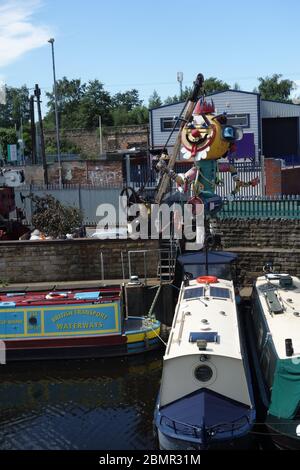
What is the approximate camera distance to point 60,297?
19.7 metres

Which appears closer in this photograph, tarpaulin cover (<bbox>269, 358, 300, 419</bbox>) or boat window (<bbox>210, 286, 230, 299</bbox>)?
tarpaulin cover (<bbox>269, 358, 300, 419</bbox>)

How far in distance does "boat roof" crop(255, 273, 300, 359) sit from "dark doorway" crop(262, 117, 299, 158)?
25.7 m

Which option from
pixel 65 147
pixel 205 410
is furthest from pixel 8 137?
pixel 205 410

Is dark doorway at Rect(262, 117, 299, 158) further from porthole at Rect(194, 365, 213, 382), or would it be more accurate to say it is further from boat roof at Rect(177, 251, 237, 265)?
porthole at Rect(194, 365, 213, 382)

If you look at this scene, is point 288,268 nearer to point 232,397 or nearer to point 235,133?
point 235,133

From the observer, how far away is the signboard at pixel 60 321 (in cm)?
1900

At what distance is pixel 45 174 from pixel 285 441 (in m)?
27.4

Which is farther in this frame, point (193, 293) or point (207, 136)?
point (207, 136)

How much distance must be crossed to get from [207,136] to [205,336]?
754 centimetres

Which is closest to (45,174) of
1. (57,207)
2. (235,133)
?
(57,207)

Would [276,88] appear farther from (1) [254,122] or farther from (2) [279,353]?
(2) [279,353]

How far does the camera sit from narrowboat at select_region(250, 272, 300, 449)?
511 inches

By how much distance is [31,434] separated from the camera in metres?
14.7

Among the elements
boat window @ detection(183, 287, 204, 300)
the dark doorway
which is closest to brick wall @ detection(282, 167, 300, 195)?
the dark doorway
